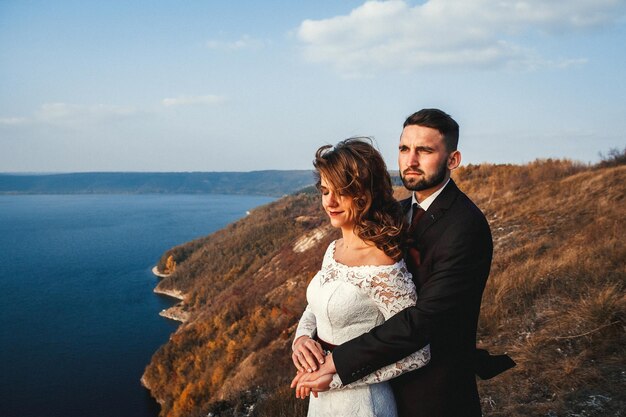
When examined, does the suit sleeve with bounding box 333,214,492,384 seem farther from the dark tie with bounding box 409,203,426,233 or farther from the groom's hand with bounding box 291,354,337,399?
the dark tie with bounding box 409,203,426,233

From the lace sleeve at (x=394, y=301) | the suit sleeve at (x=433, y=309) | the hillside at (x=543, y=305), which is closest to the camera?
the suit sleeve at (x=433, y=309)

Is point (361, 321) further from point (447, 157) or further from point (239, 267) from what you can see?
point (239, 267)

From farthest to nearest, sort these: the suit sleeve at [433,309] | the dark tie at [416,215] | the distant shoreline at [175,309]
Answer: the distant shoreline at [175,309] → the dark tie at [416,215] → the suit sleeve at [433,309]

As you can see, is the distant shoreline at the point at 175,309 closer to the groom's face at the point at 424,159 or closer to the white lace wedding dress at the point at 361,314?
the white lace wedding dress at the point at 361,314

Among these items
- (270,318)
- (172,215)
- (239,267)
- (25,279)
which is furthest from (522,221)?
(172,215)

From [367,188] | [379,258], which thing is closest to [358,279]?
[379,258]

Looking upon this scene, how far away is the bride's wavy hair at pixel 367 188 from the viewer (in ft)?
6.78

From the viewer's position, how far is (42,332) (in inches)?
2067

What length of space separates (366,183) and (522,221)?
11.5 metres

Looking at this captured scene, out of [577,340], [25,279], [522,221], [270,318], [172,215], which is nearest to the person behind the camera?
[577,340]

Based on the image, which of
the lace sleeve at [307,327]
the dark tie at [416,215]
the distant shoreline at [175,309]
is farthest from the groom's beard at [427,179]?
the distant shoreline at [175,309]

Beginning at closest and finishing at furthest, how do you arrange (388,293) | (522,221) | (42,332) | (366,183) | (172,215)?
(388,293) → (366,183) → (522,221) → (42,332) → (172,215)

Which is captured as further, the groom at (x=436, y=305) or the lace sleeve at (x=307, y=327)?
the lace sleeve at (x=307, y=327)

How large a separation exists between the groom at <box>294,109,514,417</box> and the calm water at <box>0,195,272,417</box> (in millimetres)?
41424
